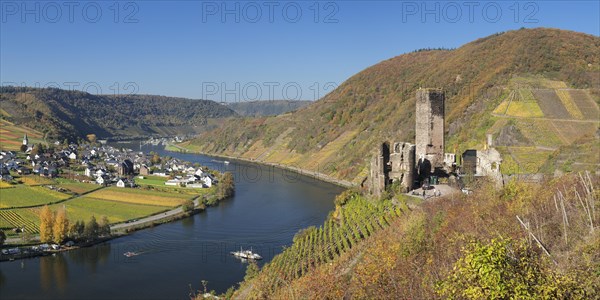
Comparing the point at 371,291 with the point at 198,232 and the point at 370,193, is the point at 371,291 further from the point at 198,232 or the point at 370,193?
the point at 198,232

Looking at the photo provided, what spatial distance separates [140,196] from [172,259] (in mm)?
23261

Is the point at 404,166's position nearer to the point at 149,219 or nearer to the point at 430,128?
the point at 430,128

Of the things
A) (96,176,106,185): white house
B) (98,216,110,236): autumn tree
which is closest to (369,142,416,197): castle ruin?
(98,216,110,236): autumn tree

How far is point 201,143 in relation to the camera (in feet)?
447

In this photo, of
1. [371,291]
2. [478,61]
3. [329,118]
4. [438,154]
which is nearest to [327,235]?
[438,154]

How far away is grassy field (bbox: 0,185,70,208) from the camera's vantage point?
45219 millimetres

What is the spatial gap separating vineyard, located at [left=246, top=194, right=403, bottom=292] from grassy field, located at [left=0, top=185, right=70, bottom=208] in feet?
99.3

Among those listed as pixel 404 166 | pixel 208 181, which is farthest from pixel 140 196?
pixel 404 166

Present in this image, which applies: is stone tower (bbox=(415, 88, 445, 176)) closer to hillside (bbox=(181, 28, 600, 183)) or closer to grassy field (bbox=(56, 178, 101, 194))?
hillside (bbox=(181, 28, 600, 183))

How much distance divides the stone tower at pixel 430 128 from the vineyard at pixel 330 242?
3552 mm

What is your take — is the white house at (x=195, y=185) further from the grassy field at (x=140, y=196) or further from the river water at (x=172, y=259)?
the river water at (x=172, y=259)

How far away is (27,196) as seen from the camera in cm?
4816

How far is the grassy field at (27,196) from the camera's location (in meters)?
45.2

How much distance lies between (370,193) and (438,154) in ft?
16.4
